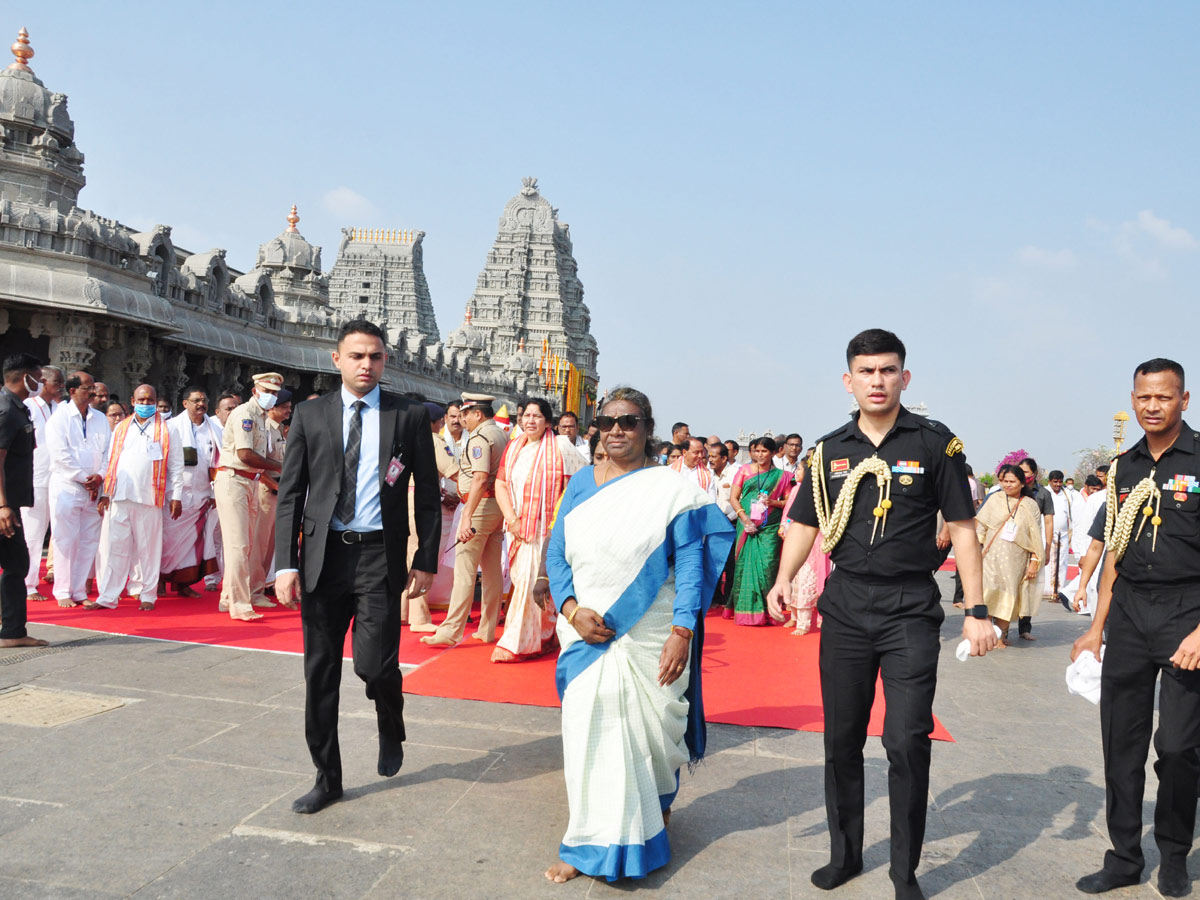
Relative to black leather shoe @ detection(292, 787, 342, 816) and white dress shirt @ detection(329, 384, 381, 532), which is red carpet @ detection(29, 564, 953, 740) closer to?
black leather shoe @ detection(292, 787, 342, 816)

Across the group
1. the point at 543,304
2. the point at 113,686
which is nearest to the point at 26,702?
the point at 113,686

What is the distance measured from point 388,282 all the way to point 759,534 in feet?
182

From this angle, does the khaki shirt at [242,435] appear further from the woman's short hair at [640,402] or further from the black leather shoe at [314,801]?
the woman's short hair at [640,402]

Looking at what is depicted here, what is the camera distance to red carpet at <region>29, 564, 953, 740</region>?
564 centimetres

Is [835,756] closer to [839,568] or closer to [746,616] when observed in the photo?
[839,568]

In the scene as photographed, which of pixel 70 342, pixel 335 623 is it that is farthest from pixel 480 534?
pixel 70 342

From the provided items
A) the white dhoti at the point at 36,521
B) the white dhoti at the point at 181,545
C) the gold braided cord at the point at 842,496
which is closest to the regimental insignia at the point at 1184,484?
the gold braided cord at the point at 842,496

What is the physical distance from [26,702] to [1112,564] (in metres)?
5.16

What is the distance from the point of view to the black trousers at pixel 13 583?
6.05 meters

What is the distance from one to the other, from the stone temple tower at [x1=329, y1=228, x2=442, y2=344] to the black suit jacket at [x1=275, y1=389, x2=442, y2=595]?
55955 millimetres

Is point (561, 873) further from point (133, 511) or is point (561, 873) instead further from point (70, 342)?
point (70, 342)

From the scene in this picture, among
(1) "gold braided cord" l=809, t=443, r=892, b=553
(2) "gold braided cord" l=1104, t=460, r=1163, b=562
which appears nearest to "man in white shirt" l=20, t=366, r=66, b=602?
(1) "gold braided cord" l=809, t=443, r=892, b=553

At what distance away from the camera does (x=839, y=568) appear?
3.40 metres

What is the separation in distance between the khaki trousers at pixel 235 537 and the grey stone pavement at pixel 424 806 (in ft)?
6.60
